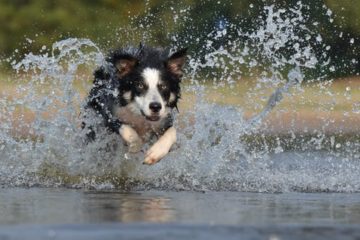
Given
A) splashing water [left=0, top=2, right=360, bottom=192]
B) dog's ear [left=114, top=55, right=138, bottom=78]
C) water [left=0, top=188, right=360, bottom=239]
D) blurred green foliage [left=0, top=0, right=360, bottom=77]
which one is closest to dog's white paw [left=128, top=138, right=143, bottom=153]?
splashing water [left=0, top=2, right=360, bottom=192]

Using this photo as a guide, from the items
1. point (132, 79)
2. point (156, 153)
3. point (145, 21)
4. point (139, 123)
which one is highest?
point (145, 21)

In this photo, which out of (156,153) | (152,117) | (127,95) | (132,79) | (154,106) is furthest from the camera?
(127,95)

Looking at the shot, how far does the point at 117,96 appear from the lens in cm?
1066

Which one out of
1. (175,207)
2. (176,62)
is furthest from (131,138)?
(175,207)

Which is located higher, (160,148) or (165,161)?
(160,148)

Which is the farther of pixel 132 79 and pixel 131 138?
pixel 132 79

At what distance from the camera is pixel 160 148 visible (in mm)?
9883

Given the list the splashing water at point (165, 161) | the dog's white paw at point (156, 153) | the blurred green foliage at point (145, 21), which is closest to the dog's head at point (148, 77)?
the dog's white paw at point (156, 153)

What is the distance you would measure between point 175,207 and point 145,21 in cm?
1836

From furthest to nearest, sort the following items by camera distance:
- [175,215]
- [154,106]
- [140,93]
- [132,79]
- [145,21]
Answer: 1. [145,21]
2. [132,79]
3. [140,93]
4. [154,106]
5. [175,215]

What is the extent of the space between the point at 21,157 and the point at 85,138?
664mm

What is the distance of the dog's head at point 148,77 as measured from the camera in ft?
33.7

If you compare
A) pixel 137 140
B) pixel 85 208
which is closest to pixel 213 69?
pixel 137 140

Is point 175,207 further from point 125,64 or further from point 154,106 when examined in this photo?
point 125,64
